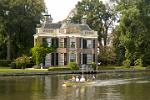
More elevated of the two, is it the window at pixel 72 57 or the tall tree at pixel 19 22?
the tall tree at pixel 19 22

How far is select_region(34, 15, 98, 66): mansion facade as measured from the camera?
77.1 metres

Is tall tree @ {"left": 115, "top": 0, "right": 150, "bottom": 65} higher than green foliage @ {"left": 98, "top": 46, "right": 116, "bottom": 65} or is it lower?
higher

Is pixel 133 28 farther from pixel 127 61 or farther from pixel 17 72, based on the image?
pixel 17 72

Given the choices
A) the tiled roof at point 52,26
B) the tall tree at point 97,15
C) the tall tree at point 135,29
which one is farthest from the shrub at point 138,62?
the tiled roof at point 52,26

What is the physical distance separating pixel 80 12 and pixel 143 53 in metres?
19.2

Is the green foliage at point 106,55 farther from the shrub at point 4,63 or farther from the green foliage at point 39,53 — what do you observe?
the shrub at point 4,63

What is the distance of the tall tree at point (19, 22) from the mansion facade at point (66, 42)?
179 inches

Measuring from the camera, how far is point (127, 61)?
3268 inches

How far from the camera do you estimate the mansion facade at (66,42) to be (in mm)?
77062

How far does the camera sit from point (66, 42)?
78.2m

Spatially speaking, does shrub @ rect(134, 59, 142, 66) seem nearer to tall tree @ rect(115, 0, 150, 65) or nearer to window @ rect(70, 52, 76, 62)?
tall tree @ rect(115, 0, 150, 65)

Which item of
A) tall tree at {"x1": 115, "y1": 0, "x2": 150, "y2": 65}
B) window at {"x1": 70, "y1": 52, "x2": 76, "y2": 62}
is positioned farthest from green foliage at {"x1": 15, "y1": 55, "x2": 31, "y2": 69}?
tall tree at {"x1": 115, "y1": 0, "x2": 150, "y2": 65}

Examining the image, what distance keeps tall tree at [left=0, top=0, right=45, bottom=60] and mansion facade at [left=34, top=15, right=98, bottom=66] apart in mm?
4543

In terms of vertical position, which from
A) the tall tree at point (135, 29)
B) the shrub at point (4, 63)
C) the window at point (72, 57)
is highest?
the tall tree at point (135, 29)
